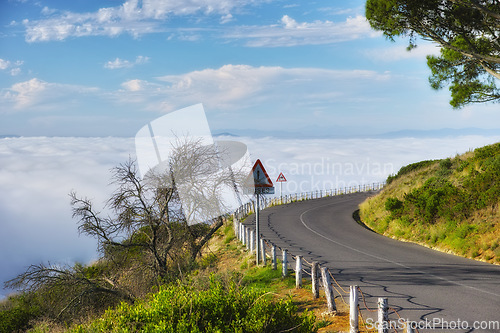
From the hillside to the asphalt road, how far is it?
77 centimetres

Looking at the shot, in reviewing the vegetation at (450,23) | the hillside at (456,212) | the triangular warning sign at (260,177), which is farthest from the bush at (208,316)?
the vegetation at (450,23)

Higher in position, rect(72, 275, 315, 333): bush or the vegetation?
the vegetation

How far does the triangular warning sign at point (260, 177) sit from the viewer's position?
43.6ft

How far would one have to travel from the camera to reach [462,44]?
22266 millimetres

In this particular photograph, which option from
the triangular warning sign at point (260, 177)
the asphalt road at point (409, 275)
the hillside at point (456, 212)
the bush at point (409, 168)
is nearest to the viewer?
the asphalt road at point (409, 275)

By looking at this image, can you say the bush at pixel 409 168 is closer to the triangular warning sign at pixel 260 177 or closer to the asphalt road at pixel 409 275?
the asphalt road at pixel 409 275

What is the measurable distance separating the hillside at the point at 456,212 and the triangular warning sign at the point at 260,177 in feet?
26.1

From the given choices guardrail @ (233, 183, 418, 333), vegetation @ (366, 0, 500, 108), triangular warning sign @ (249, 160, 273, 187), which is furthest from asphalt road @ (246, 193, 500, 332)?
vegetation @ (366, 0, 500, 108)

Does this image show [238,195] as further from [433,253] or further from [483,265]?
[483,265]

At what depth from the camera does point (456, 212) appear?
1728 centimetres

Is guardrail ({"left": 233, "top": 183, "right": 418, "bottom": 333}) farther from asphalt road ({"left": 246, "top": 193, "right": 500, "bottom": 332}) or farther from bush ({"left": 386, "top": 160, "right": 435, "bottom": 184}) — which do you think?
bush ({"left": 386, "top": 160, "right": 435, "bottom": 184})

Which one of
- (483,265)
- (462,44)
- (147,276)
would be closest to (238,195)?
(147,276)

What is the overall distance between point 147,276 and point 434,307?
10.1 metres

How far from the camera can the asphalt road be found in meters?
8.38
